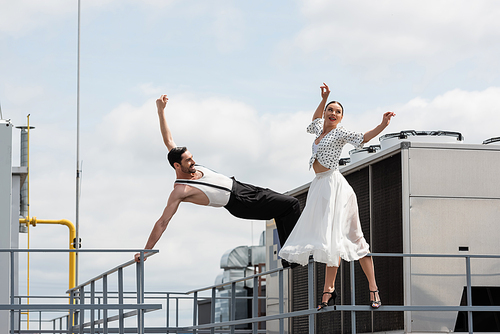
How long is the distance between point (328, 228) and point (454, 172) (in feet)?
11.9

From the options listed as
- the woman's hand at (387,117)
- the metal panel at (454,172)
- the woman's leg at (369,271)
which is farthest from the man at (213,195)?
the metal panel at (454,172)

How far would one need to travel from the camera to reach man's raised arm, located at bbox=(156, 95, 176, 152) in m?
8.58

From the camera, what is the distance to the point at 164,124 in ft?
28.5

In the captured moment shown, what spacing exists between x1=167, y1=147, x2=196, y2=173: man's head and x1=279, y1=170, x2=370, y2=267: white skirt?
1.30 metres

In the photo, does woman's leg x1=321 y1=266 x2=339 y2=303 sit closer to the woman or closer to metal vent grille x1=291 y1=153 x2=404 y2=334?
the woman

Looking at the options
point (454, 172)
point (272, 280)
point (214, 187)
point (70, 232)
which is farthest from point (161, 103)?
point (70, 232)

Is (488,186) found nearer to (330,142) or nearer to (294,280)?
(330,142)

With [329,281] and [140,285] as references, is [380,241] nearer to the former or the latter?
[329,281]

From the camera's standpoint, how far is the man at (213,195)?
8305 mm

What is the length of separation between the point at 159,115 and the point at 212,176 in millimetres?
918

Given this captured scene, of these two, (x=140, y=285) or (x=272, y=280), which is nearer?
(x=140, y=285)

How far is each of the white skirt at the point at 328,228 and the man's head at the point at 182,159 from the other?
1.30 m

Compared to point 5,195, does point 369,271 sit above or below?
below

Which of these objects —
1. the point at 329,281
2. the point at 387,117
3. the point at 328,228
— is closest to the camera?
the point at 387,117
